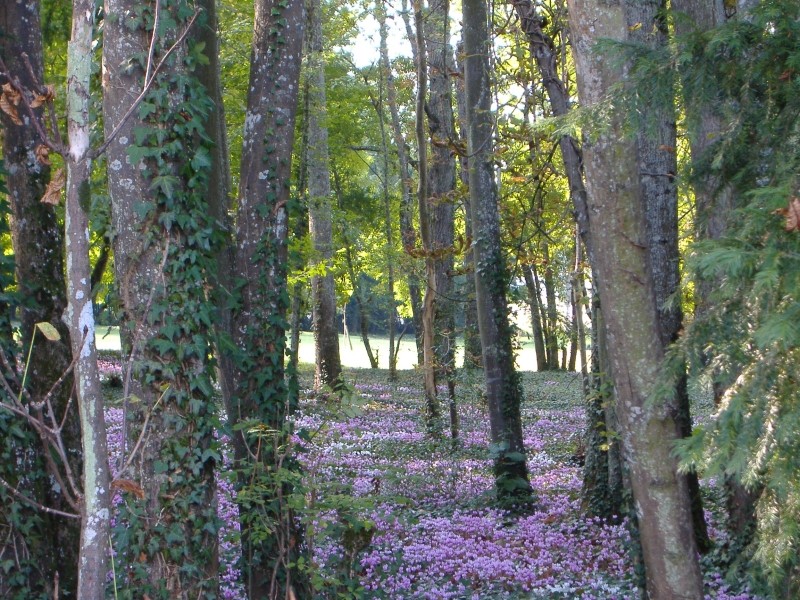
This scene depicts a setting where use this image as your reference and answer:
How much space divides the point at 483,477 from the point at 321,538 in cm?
672

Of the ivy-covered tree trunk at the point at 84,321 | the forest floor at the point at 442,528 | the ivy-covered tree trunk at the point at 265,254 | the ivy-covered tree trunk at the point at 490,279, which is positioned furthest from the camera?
the ivy-covered tree trunk at the point at 490,279

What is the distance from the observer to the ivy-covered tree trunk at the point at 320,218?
17734mm

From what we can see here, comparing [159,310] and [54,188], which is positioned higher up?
[54,188]

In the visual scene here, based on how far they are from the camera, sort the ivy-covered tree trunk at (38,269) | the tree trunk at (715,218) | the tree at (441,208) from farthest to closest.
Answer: the tree at (441,208) → the ivy-covered tree trunk at (38,269) → the tree trunk at (715,218)

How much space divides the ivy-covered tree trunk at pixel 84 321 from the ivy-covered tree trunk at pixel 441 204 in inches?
362

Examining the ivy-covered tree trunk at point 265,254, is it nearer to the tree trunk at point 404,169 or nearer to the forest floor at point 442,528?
the forest floor at point 442,528

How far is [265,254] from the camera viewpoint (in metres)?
6.38

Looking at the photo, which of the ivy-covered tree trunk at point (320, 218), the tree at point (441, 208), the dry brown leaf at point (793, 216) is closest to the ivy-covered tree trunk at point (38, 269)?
the dry brown leaf at point (793, 216)

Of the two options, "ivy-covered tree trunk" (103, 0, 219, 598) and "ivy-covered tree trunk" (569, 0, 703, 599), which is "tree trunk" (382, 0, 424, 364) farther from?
"ivy-covered tree trunk" (569, 0, 703, 599)

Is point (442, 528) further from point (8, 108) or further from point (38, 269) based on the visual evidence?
point (8, 108)

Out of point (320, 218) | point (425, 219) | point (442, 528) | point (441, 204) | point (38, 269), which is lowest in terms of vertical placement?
point (442, 528)

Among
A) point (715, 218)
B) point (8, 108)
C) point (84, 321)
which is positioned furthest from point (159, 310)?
point (715, 218)

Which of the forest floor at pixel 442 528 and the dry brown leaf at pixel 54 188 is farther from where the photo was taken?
the forest floor at pixel 442 528

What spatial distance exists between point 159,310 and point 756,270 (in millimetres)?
3359
